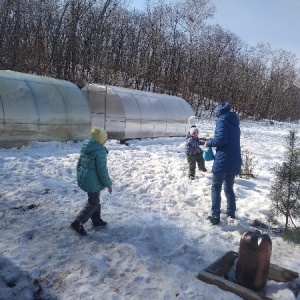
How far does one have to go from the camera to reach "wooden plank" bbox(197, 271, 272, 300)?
3219mm

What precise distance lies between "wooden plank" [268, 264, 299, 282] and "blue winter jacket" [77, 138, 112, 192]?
228 cm

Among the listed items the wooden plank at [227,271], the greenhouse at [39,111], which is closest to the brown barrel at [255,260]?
the wooden plank at [227,271]

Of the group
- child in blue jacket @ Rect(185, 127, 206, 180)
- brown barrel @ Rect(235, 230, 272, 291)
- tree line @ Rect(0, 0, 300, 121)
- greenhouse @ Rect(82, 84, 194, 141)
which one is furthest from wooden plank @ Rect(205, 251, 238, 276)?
tree line @ Rect(0, 0, 300, 121)

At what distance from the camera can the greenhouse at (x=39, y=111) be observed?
9648 mm

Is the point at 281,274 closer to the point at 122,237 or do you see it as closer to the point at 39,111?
the point at 122,237

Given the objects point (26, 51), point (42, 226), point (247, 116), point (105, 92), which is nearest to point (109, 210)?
point (42, 226)

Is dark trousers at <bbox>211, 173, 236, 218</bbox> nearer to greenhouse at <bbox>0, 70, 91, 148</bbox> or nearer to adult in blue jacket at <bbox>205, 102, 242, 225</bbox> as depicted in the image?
adult in blue jacket at <bbox>205, 102, 242, 225</bbox>

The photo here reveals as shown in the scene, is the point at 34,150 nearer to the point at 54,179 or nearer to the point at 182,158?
the point at 54,179

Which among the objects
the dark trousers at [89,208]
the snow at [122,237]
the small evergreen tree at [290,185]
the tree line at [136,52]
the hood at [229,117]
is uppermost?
the tree line at [136,52]

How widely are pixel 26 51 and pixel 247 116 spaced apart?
23.5 m

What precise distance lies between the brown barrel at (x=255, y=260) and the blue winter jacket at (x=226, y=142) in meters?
1.56

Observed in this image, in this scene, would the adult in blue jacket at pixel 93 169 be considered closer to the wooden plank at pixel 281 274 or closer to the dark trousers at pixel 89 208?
the dark trousers at pixel 89 208

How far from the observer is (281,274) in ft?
12.1

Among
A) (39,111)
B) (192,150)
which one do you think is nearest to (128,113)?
(39,111)
